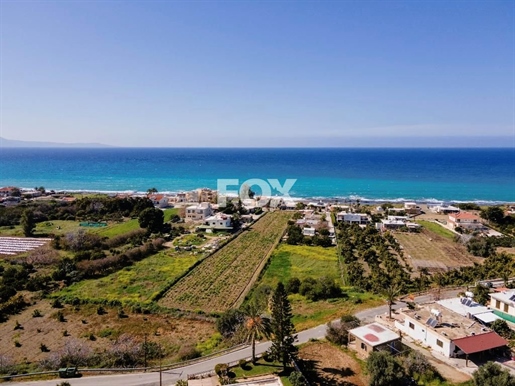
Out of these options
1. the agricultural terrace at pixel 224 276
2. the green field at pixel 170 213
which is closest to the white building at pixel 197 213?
the green field at pixel 170 213

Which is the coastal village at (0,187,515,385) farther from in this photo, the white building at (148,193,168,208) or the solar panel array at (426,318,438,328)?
the white building at (148,193,168,208)

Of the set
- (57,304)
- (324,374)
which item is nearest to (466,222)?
(324,374)

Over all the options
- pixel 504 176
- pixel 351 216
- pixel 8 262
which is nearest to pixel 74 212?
pixel 8 262

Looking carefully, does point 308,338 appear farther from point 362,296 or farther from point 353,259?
point 353,259

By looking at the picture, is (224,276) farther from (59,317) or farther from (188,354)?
(59,317)

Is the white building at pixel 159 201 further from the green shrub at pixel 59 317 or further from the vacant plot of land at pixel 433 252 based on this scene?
the vacant plot of land at pixel 433 252

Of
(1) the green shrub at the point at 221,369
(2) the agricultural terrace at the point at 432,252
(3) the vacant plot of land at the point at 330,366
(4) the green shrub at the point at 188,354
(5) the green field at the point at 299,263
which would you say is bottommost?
(4) the green shrub at the point at 188,354
